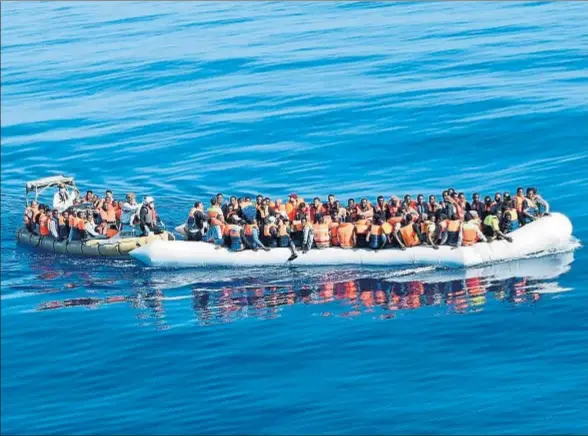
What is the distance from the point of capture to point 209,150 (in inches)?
2527

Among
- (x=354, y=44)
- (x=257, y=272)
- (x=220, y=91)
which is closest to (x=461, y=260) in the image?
(x=257, y=272)

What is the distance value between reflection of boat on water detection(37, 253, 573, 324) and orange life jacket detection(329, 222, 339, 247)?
1.64 m

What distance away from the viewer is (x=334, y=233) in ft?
144

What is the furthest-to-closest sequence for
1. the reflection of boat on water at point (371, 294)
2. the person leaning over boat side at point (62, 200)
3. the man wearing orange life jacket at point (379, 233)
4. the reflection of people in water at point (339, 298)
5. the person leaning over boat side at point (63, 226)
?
the person leaning over boat side at point (62, 200), the person leaning over boat side at point (63, 226), the man wearing orange life jacket at point (379, 233), the reflection of boat on water at point (371, 294), the reflection of people in water at point (339, 298)

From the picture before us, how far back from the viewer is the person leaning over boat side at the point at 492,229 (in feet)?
142

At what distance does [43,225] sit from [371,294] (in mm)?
14103

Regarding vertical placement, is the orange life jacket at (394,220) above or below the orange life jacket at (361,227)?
above

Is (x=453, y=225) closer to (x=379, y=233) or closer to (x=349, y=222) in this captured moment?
(x=379, y=233)

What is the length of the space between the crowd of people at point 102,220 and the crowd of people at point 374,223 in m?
2.15

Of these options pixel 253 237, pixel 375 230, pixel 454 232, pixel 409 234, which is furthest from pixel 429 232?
pixel 253 237

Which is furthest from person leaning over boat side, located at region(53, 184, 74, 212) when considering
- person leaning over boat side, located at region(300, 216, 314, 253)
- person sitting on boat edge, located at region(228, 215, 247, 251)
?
person leaning over boat side, located at region(300, 216, 314, 253)

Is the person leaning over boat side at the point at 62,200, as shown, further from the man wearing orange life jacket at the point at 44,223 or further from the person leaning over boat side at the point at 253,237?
the person leaning over boat side at the point at 253,237

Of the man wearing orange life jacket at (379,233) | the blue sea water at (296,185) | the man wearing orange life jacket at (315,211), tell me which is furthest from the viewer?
the man wearing orange life jacket at (315,211)

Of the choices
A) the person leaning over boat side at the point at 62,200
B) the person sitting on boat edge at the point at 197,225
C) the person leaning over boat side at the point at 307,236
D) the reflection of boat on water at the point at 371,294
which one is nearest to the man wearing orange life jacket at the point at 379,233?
the reflection of boat on water at the point at 371,294
